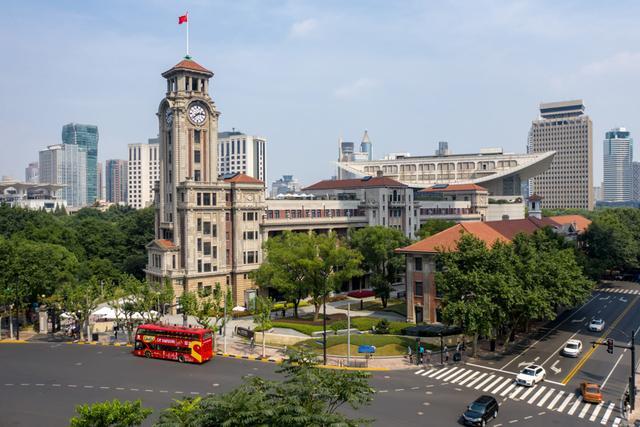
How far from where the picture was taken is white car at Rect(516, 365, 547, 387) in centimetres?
4488

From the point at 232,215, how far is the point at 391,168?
358ft

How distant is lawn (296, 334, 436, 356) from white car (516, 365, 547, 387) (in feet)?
39.7

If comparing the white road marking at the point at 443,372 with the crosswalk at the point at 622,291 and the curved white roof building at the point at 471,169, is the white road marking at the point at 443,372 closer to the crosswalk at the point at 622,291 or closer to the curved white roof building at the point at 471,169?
the crosswalk at the point at 622,291

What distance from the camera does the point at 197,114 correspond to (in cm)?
8375

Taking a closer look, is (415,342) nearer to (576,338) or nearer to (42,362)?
(576,338)

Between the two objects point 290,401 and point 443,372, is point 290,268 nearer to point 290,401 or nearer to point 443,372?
point 443,372

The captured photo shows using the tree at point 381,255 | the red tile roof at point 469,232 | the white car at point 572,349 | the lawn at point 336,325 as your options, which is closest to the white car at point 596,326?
the white car at point 572,349

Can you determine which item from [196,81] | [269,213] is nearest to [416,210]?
[269,213]

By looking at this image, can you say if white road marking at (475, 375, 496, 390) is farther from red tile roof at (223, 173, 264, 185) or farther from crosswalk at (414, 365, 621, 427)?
red tile roof at (223, 173, 264, 185)

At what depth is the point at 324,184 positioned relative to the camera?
413ft

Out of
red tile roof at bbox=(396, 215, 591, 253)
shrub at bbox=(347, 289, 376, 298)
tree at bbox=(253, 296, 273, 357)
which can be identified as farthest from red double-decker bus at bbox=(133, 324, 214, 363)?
shrub at bbox=(347, 289, 376, 298)

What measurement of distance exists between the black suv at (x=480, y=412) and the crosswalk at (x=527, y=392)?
5.26 meters

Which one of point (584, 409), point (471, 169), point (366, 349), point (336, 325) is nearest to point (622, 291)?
point (336, 325)

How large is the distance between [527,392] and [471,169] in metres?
135
